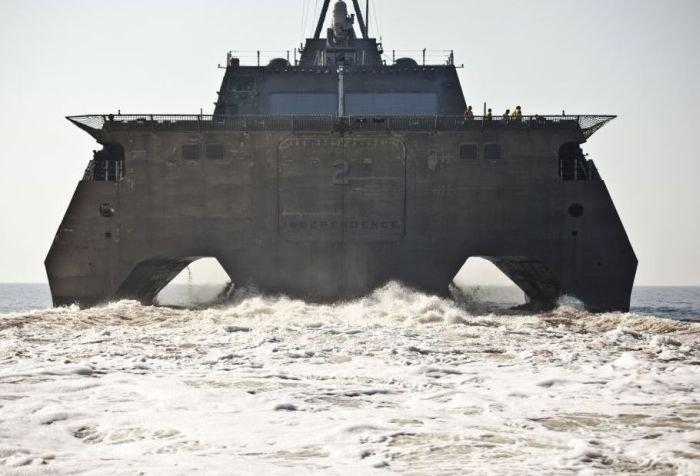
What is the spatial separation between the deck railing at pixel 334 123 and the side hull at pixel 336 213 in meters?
0.28

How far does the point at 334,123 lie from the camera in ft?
77.2

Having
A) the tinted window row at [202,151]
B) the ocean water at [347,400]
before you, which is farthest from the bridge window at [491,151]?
the tinted window row at [202,151]

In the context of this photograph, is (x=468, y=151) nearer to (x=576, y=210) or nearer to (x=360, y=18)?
(x=576, y=210)

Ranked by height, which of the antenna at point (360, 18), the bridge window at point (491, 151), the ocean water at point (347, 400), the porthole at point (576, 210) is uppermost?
the antenna at point (360, 18)

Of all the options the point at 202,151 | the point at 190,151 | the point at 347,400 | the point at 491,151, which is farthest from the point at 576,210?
the point at 347,400

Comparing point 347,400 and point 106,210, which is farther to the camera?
point 106,210

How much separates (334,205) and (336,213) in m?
0.29

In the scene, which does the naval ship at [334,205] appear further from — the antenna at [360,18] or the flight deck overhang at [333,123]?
the antenna at [360,18]

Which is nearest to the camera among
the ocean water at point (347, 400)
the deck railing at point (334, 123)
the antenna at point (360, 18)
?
the ocean water at point (347, 400)

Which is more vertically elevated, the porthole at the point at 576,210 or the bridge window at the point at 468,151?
the bridge window at the point at 468,151

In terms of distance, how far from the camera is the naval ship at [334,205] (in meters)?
23.5

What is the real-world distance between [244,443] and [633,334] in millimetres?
12083

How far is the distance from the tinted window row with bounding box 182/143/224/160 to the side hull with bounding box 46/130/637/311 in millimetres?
99

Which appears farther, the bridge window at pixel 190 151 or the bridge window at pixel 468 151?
the bridge window at pixel 190 151
